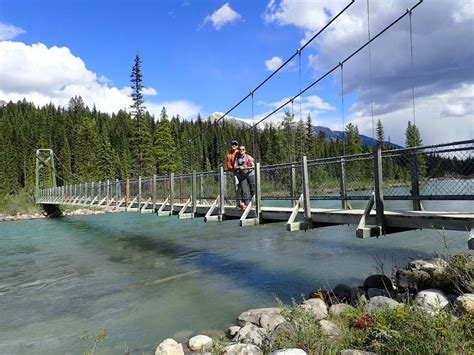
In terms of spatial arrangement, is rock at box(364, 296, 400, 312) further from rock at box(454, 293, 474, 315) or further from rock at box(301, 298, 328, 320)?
rock at box(454, 293, 474, 315)

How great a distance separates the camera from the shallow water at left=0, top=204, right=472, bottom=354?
702 centimetres

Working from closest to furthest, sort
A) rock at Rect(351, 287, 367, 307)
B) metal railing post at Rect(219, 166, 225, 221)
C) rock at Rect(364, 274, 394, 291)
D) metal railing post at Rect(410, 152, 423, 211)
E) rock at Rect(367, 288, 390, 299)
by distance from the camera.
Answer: metal railing post at Rect(410, 152, 423, 211) → rock at Rect(351, 287, 367, 307) → rock at Rect(367, 288, 390, 299) → rock at Rect(364, 274, 394, 291) → metal railing post at Rect(219, 166, 225, 221)

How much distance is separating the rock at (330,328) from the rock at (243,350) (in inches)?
31.4

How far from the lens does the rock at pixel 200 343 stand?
581cm

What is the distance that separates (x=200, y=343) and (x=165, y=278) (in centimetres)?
499

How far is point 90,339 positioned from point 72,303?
2.41 meters

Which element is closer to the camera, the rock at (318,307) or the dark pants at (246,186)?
the rock at (318,307)

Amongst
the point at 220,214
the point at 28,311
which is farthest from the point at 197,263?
the point at 28,311

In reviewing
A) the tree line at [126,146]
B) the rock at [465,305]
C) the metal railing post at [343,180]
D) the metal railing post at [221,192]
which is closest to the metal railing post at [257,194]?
the metal railing post at [221,192]

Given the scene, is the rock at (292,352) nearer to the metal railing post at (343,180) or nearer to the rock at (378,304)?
the rock at (378,304)

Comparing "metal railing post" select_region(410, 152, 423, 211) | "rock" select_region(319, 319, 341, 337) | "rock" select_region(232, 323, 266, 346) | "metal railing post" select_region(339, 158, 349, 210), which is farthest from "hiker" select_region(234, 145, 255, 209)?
"rock" select_region(319, 319, 341, 337)

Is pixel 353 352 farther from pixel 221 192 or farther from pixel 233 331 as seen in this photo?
pixel 221 192

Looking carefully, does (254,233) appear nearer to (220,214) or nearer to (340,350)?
(220,214)

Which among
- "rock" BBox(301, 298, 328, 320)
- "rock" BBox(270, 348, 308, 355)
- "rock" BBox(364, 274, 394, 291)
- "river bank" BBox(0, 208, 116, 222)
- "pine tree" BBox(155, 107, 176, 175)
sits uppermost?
"pine tree" BBox(155, 107, 176, 175)
